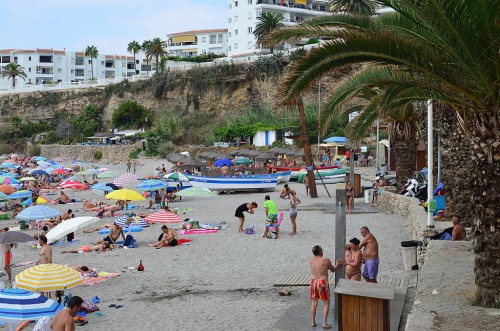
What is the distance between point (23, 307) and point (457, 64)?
6.56 meters

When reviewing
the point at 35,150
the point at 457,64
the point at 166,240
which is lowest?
the point at 166,240

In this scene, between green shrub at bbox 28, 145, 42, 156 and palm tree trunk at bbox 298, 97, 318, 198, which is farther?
green shrub at bbox 28, 145, 42, 156

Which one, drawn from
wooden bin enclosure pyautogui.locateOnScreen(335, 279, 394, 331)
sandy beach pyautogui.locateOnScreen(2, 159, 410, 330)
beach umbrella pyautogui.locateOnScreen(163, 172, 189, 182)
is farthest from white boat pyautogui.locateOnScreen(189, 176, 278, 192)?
wooden bin enclosure pyautogui.locateOnScreen(335, 279, 394, 331)

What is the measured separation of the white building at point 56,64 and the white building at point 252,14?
39123 millimetres

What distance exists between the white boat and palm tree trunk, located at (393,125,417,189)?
35.0 feet

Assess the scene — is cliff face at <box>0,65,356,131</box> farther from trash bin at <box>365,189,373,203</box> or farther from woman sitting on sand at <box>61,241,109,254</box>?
woman sitting on sand at <box>61,241,109,254</box>

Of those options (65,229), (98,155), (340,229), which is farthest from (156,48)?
(340,229)

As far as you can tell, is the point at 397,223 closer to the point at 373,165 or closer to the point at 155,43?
the point at 373,165

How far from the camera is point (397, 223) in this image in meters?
20.9

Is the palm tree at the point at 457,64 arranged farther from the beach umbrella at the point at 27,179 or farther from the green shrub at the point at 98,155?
the green shrub at the point at 98,155

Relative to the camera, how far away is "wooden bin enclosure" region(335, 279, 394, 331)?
25.0 feet

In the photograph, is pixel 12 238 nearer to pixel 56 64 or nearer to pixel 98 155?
pixel 98 155

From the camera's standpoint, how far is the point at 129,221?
71.5 ft

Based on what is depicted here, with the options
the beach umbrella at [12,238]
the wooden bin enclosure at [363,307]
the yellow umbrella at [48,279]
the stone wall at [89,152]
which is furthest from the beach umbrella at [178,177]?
the stone wall at [89,152]
